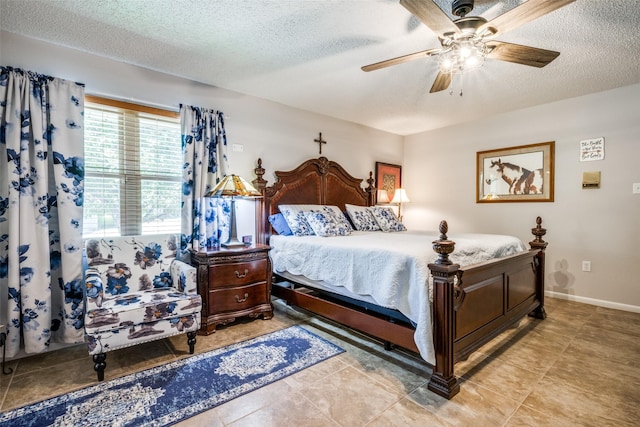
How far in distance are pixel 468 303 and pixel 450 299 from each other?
32cm

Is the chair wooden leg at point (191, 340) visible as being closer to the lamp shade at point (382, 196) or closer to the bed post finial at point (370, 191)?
the bed post finial at point (370, 191)

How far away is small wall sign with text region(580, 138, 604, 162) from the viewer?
11.7 ft

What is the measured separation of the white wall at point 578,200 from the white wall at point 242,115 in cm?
152

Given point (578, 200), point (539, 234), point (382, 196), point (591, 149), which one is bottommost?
point (539, 234)

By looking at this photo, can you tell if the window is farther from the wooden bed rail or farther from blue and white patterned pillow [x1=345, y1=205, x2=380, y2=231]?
the wooden bed rail

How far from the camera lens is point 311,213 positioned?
11.6ft

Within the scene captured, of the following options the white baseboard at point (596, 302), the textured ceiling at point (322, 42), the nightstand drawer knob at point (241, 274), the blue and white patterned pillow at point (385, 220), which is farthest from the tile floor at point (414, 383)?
the textured ceiling at point (322, 42)

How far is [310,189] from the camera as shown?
4.21 meters

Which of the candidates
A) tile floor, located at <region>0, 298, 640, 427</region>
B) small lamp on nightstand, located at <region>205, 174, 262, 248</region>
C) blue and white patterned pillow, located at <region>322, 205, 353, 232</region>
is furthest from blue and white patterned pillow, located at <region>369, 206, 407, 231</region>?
small lamp on nightstand, located at <region>205, 174, 262, 248</region>

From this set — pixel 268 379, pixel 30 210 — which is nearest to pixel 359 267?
pixel 268 379

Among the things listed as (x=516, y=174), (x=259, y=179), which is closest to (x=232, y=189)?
(x=259, y=179)

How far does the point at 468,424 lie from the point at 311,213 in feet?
7.78

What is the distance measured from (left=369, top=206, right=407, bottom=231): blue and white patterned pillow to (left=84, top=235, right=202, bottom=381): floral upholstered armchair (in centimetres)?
237

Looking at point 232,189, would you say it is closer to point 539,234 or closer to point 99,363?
point 99,363
